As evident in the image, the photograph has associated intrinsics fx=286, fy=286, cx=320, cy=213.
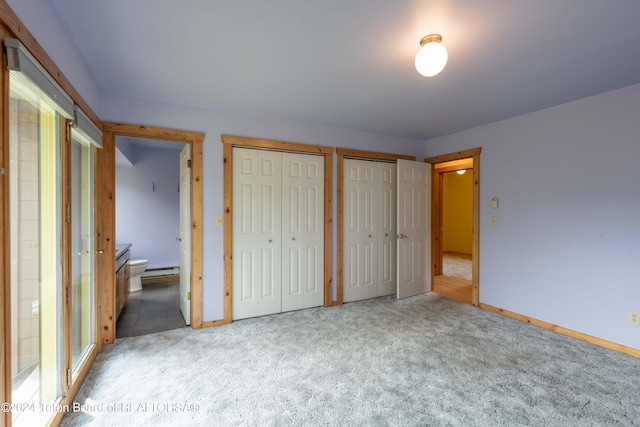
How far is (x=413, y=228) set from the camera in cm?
419

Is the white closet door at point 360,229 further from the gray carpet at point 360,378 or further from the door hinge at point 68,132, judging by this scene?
the door hinge at point 68,132

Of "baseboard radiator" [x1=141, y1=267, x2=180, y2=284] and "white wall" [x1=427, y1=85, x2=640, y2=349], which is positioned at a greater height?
"white wall" [x1=427, y1=85, x2=640, y2=349]

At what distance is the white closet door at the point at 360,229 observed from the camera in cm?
386

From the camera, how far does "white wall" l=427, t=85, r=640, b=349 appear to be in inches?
101

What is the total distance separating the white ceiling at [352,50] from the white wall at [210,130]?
0.12 metres

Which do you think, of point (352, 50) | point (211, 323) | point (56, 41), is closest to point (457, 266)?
point (211, 323)

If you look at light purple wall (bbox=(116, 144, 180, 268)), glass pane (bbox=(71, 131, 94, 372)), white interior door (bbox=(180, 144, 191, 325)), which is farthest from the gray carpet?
light purple wall (bbox=(116, 144, 180, 268))

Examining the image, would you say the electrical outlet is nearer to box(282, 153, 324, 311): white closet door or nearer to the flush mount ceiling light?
box(282, 153, 324, 311): white closet door

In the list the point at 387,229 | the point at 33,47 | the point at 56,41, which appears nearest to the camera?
the point at 33,47

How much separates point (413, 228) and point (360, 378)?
2.55 meters

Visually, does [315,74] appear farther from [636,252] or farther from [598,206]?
[636,252]

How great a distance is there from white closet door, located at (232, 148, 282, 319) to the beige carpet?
148 inches

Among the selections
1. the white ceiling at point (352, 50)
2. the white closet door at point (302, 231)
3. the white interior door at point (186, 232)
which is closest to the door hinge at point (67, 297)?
the white interior door at point (186, 232)

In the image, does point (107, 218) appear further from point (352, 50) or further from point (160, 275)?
point (160, 275)
